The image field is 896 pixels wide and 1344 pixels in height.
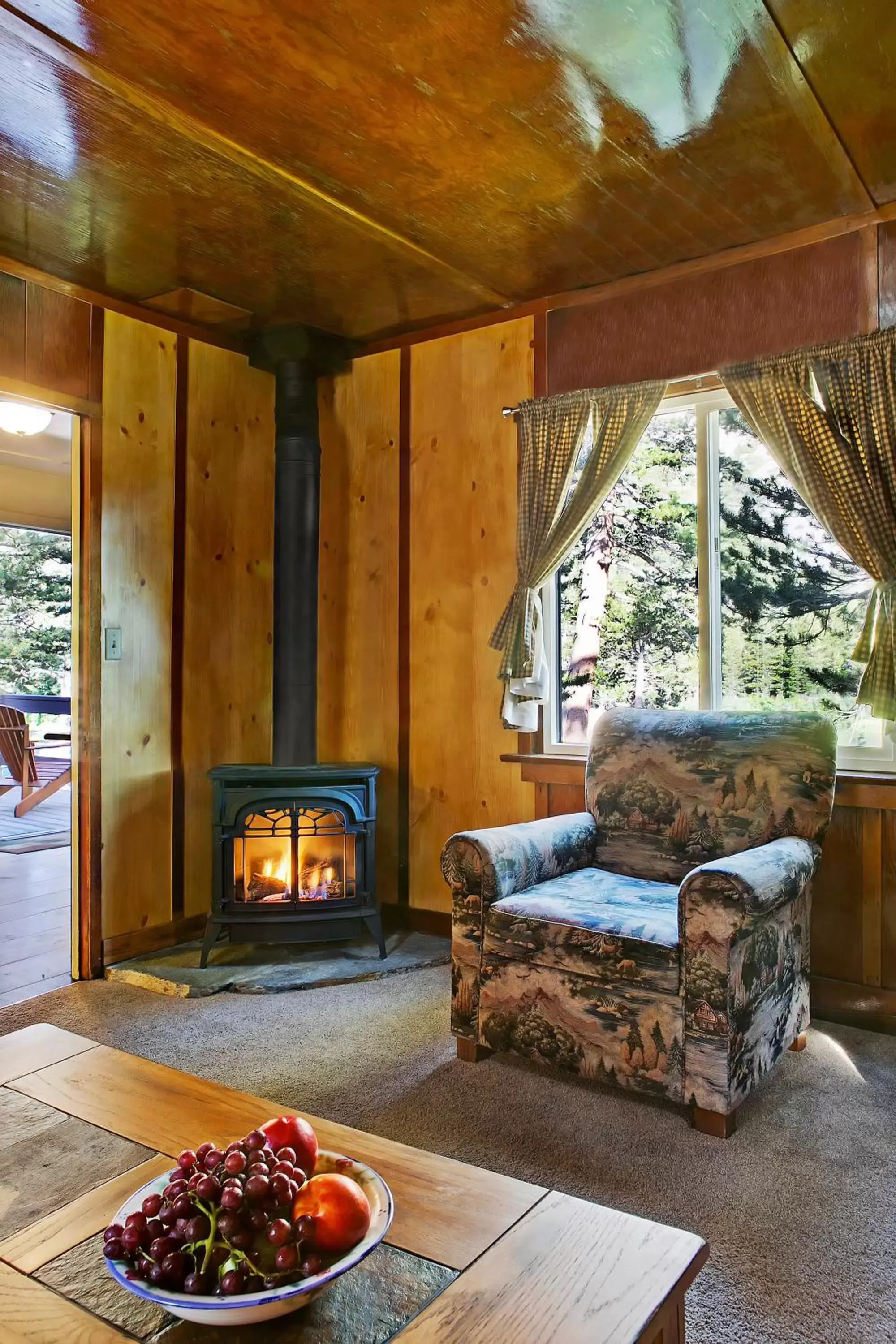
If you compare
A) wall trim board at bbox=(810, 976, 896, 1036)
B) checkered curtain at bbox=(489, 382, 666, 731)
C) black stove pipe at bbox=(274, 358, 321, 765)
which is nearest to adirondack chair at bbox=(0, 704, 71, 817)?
black stove pipe at bbox=(274, 358, 321, 765)

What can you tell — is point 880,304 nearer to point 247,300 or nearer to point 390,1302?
point 247,300

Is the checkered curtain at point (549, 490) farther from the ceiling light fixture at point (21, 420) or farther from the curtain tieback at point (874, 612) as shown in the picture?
the ceiling light fixture at point (21, 420)

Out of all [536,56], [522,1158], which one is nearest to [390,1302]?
[522,1158]

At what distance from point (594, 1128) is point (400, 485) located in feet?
8.85

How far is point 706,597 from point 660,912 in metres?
1.31

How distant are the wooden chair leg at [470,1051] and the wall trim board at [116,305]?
264 cm

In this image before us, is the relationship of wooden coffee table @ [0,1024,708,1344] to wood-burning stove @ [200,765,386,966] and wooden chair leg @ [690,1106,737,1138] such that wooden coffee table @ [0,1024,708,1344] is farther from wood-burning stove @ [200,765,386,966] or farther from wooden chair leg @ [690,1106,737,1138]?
wood-burning stove @ [200,765,386,966]

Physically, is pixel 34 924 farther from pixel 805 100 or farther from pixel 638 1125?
pixel 805 100

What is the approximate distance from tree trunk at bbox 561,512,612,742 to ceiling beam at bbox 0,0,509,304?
1.21m

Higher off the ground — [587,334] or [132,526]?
[587,334]

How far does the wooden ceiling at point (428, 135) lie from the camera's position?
210 centimetres

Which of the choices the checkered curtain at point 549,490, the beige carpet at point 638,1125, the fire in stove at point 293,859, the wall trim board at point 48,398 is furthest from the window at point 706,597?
the wall trim board at point 48,398

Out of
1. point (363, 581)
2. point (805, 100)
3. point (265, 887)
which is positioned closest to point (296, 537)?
point (363, 581)

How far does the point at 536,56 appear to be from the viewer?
2.19 metres
